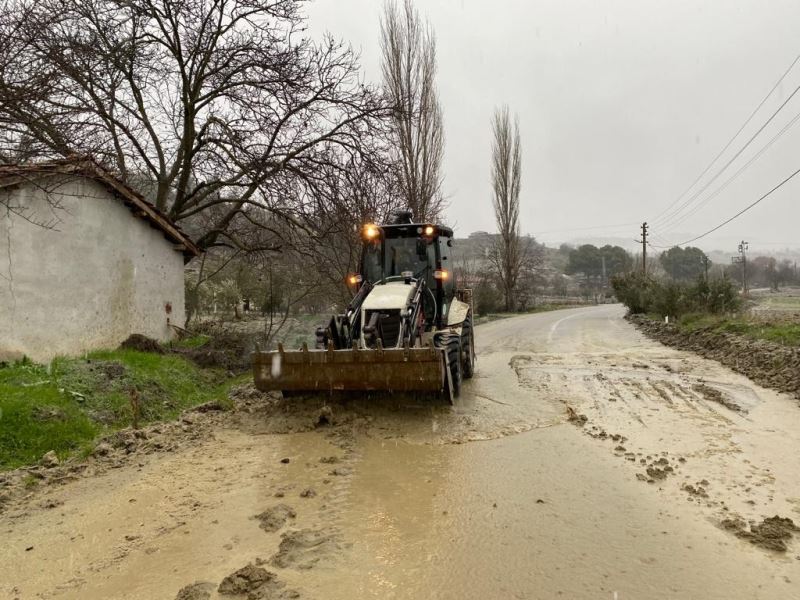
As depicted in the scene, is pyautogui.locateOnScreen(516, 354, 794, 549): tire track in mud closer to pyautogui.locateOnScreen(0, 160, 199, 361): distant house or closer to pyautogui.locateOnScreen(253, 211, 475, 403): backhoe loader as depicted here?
pyautogui.locateOnScreen(253, 211, 475, 403): backhoe loader

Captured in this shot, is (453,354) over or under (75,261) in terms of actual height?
under

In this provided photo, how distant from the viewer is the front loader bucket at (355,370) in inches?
270

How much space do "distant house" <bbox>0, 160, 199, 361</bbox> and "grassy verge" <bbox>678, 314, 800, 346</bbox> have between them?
13.1 metres

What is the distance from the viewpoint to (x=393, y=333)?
7980 mm

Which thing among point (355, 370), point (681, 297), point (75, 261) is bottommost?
point (355, 370)

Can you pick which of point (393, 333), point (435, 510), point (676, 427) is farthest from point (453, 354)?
Answer: point (435, 510)

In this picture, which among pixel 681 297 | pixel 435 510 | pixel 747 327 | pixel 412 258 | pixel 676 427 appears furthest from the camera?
pixel 681 297

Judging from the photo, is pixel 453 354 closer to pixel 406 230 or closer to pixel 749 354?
pixel 406 230

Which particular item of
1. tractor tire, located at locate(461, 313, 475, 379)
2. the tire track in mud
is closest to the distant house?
tractor tire, located at locate(461, 313, 475, 379)

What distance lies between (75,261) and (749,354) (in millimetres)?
13174

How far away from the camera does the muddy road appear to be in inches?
133

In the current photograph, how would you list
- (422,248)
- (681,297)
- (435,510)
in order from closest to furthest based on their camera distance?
1. (435,510)
2. (422,248)
3. (681,297)

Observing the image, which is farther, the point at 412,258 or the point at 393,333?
the point at 412,258

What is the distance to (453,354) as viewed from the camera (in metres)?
8.16
